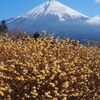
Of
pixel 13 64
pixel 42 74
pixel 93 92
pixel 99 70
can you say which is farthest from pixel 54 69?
pixel 99 70

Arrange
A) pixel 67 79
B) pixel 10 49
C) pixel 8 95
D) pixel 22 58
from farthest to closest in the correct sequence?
pixel 10 49 < pixel 22 58 < pixel 67 79 < pixel 8 95

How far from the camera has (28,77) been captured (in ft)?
24.0

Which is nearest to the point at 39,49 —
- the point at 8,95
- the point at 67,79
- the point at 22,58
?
the point at 22,58

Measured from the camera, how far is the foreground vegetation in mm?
7258

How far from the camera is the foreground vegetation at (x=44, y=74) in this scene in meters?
7.26

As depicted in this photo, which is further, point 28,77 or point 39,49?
point 39,49

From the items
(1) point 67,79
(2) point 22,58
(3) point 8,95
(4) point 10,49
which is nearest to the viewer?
(3) point 8,95

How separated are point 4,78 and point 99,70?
253cm

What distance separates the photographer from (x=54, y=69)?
24.3 ft

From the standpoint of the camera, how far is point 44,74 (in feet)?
23.9

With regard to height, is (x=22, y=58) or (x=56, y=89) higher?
(x=22, y=58)

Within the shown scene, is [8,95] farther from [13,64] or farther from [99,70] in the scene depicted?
[99,70]

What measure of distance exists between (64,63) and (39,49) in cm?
90

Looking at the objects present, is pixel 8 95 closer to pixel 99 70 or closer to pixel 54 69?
pixel 54 69
